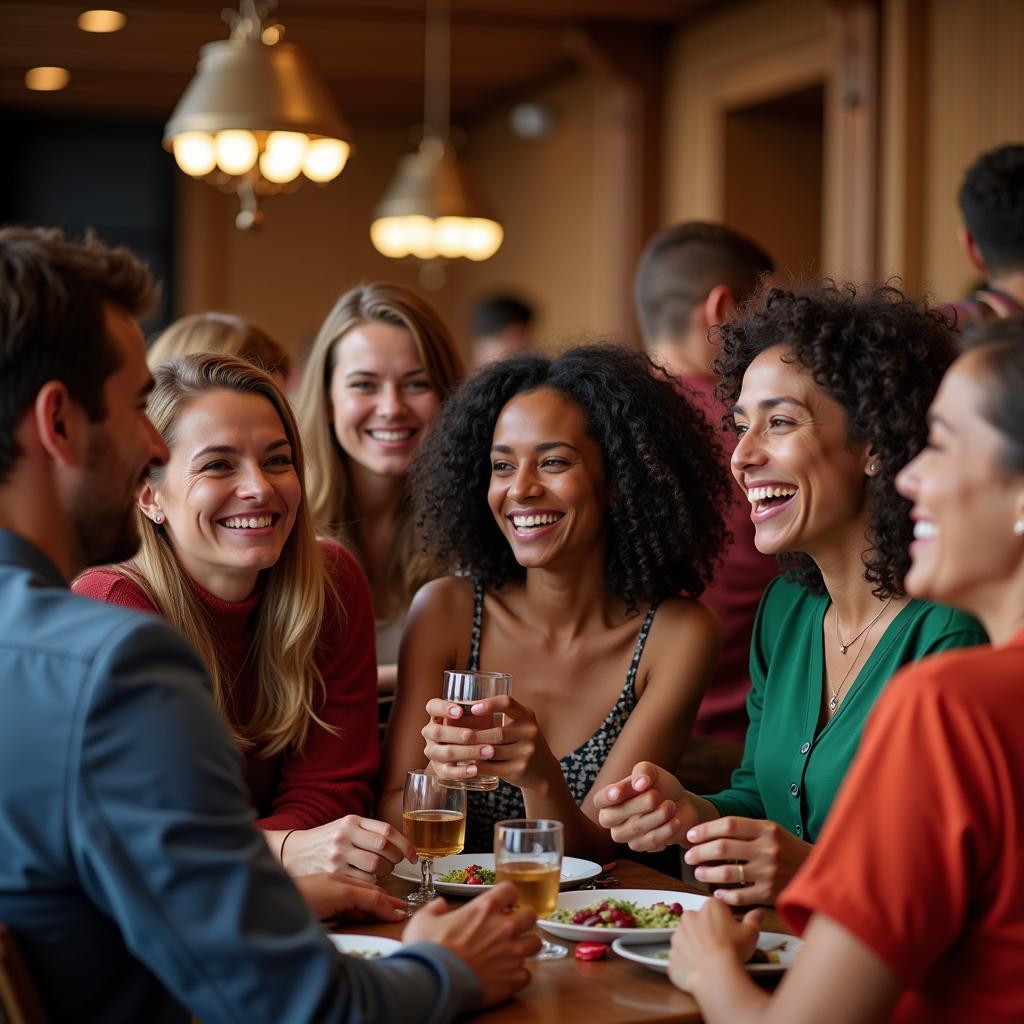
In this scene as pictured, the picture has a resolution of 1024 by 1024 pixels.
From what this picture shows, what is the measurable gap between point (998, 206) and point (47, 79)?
7.89 metres

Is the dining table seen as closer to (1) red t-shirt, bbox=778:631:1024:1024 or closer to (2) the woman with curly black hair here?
(1) red t-shirt, bbox=778:631:1024:1024

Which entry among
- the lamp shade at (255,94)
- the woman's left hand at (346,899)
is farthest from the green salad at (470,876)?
the lamp shade at (255,94)

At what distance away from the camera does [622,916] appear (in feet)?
6.25

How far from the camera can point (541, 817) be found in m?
2.43

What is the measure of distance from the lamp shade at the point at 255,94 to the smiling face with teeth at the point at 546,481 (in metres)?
1.22

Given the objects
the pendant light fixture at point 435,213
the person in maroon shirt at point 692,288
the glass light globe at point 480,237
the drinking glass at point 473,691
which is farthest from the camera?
the glass light globe at point 480,237

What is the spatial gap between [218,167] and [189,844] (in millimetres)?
2789

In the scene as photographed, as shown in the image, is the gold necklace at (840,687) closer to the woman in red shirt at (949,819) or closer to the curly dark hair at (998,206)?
the woman in red shirt at (949,819)

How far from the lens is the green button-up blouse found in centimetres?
227

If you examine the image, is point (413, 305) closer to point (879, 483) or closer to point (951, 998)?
point (879, 483)

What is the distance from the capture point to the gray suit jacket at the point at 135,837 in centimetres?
140

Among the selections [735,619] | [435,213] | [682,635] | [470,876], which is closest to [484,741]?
[470,876]

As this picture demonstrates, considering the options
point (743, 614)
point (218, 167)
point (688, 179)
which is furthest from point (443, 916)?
point (688, 179)

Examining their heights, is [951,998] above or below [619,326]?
below
